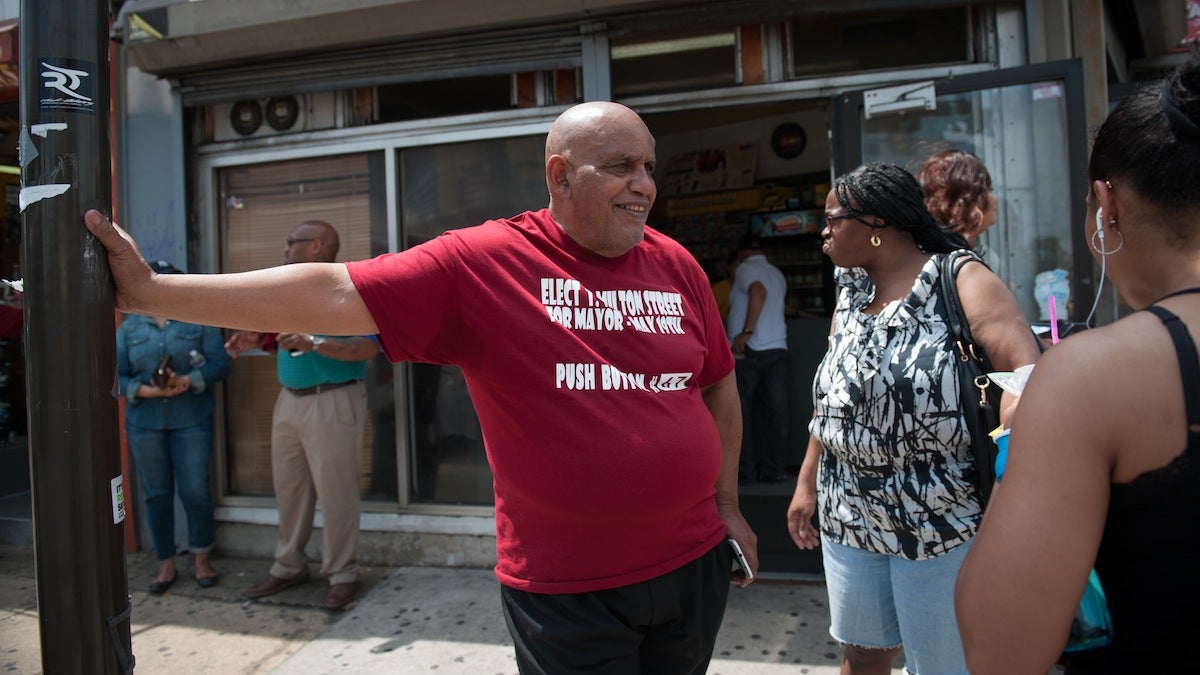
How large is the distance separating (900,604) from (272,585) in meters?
3.79

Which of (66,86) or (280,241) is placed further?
(280,241)

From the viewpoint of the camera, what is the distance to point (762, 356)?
21.3ft

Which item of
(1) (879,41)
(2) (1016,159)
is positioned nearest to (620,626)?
(2) (1016,159)

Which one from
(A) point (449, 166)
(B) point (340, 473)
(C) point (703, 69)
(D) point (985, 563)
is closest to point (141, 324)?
(B) point (340, 473)

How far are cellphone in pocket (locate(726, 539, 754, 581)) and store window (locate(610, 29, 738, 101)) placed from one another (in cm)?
323

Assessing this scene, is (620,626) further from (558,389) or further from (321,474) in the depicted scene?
(321,474)

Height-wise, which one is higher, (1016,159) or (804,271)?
(1016,159)

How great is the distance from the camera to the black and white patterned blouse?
7.65ft

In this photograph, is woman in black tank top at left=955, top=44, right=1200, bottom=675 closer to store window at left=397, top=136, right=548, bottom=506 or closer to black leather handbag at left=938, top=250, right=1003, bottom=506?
black leather handbag at left=938, top=250, right=1003, bottom=506

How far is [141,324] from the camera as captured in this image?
16.3ft

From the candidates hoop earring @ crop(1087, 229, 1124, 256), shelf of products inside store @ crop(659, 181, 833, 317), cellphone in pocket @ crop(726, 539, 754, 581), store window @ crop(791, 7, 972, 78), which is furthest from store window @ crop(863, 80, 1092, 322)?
shelf of products inside store @ crop(659, 181, 833, 317)

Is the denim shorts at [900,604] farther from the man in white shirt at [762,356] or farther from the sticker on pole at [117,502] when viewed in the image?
the man in white shirt at [762,356]

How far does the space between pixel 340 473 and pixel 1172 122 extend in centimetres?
444

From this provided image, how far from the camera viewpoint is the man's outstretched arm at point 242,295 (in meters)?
1.52
